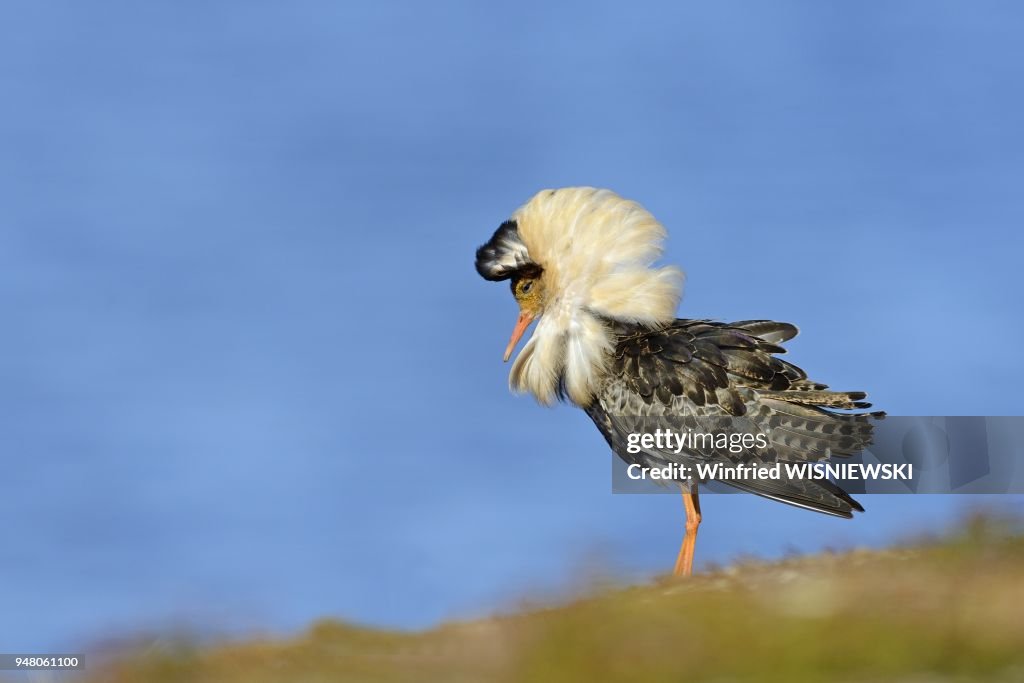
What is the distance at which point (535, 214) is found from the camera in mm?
14375

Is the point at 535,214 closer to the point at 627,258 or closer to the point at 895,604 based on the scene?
the point at 627,258

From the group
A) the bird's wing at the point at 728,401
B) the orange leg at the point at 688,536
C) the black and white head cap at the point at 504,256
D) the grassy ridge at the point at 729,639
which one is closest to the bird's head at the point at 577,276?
the black and white head cap at the point at 504,256

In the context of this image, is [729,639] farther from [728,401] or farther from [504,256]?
[504,256]

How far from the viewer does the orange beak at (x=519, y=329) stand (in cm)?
1482

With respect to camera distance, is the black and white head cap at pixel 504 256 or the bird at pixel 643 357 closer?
the bird at pixel 643 357

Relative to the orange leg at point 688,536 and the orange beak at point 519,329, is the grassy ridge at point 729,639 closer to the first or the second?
the orange leg at point 688,536

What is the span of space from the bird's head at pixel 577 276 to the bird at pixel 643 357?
1 cm

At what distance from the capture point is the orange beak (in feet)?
48.6

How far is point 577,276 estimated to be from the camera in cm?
1421

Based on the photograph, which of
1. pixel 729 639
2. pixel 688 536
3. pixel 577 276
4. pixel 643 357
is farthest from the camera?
pixel 577 276

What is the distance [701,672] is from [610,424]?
6.04 metres

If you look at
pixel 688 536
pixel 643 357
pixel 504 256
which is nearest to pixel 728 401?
pixel 643 357

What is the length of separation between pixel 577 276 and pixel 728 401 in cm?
239

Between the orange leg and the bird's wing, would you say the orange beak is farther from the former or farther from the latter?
the orange leg
